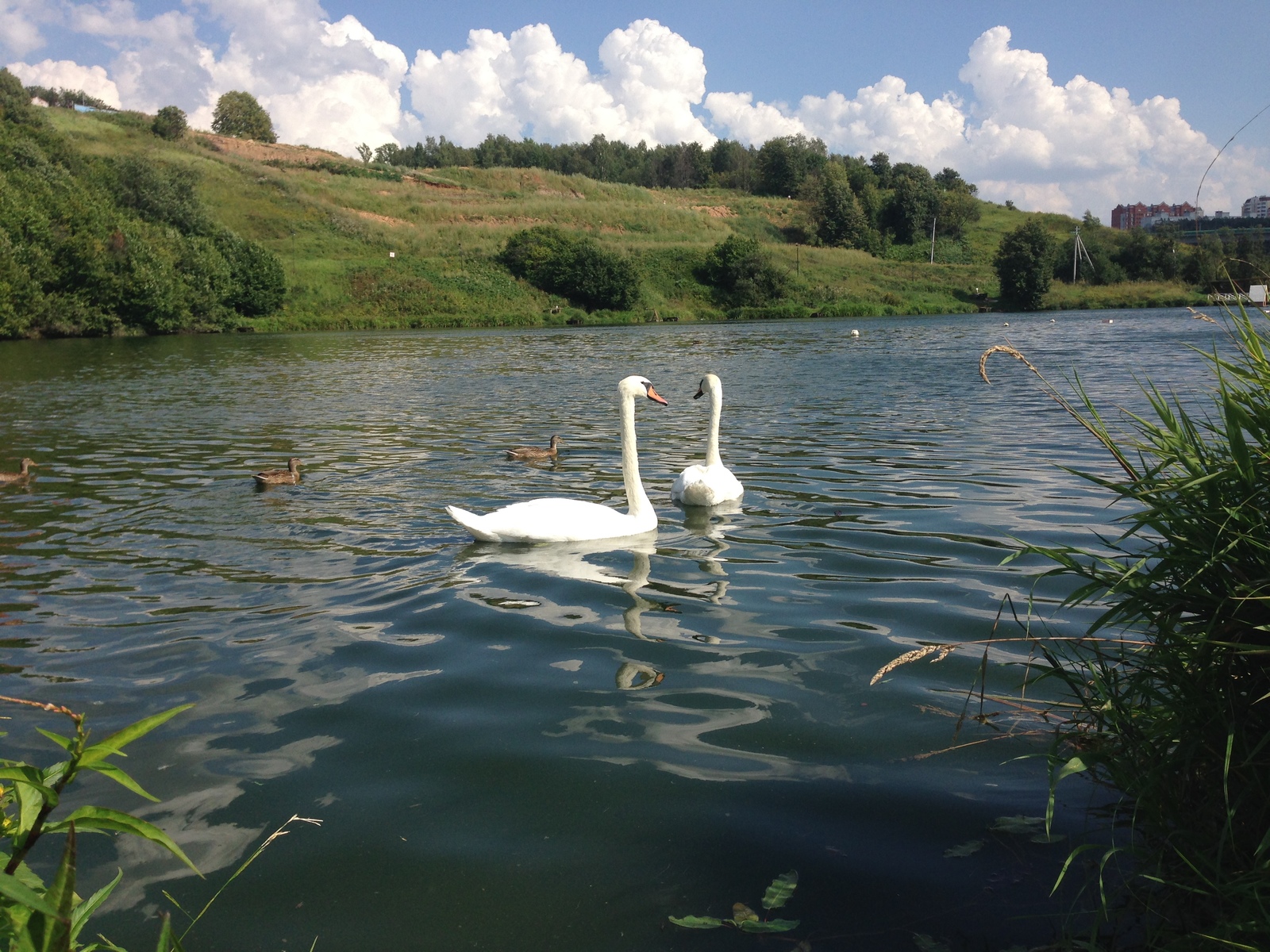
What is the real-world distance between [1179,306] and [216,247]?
188 feet

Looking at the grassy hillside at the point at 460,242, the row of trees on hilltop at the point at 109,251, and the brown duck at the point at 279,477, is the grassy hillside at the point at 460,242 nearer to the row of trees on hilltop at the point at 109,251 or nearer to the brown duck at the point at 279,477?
the row of trees on hilltop at the point at 109,251

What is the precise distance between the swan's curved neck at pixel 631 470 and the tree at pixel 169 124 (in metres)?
79.8

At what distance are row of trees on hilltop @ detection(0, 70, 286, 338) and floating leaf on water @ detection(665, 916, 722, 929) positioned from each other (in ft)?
144

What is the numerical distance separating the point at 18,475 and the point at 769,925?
10273mm

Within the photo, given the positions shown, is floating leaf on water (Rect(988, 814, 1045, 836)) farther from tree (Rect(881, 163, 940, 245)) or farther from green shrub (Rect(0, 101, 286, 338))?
tree (Rect(881, 163, 940, 245))

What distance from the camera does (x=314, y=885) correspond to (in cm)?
294

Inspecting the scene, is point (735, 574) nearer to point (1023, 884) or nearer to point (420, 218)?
point (1023, 884)

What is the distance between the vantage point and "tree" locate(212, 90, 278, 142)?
107m

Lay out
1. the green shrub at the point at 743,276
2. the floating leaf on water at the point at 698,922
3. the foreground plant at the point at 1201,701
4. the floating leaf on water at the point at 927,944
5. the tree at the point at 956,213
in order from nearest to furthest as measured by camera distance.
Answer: the foreground plant at the point at 1201,701 → the floating leaf on water at the point at 927,944 → the floating leaf on water at the point at 698,922 → the green shrub at the point at 743,276 → the tree at the point at 956,213

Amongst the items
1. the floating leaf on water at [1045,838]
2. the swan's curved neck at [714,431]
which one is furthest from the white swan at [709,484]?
the floating leaf on water at [1045,838]

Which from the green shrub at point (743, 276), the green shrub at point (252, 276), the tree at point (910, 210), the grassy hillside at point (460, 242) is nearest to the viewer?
the green shrub at point (252, 276)

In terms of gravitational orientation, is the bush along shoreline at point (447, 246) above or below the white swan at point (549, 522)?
above

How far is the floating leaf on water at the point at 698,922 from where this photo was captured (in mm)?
2676

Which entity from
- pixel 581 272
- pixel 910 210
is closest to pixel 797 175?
pixel 910 210
